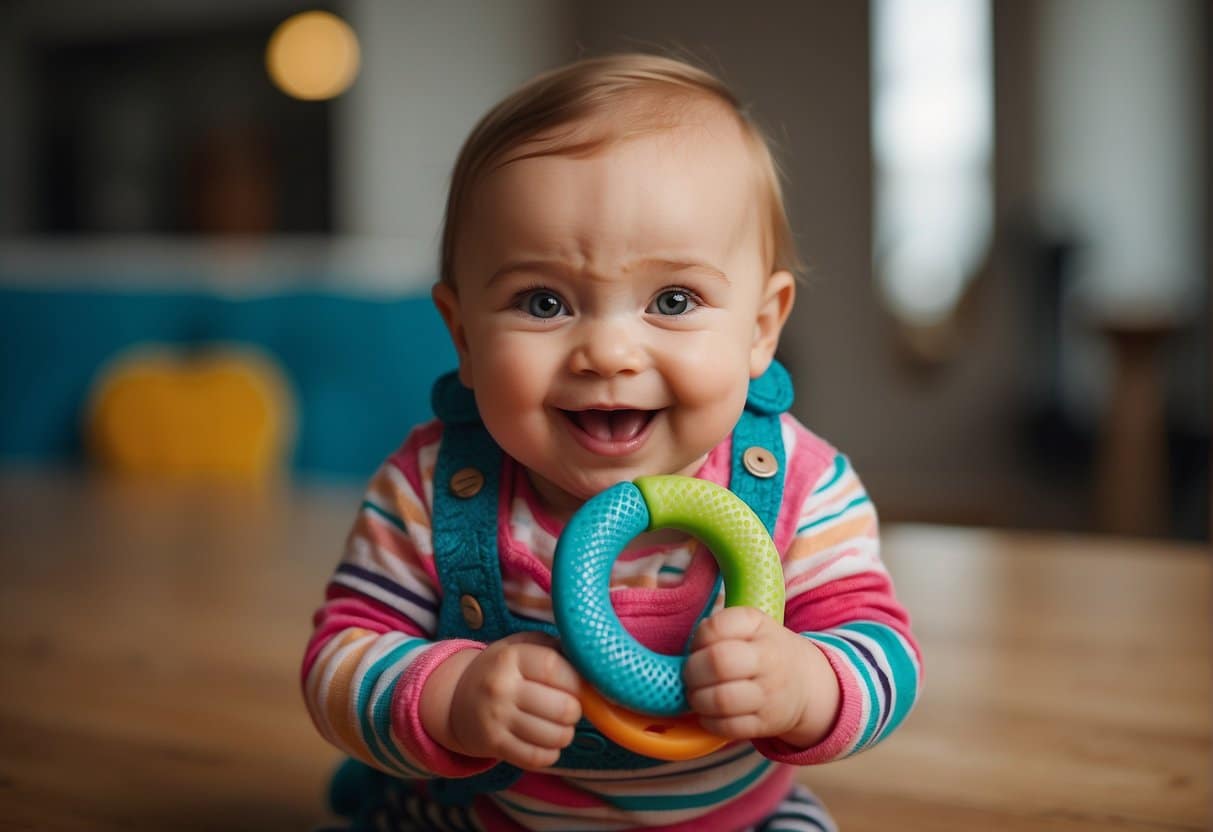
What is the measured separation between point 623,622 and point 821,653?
0.10 meters

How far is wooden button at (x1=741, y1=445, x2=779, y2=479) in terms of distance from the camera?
65 cm

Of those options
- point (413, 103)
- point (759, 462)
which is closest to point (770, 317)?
point (759, 462)

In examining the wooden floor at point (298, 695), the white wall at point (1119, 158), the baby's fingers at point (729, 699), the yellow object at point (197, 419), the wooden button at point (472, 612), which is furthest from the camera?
the white wall at point (1119, 158)

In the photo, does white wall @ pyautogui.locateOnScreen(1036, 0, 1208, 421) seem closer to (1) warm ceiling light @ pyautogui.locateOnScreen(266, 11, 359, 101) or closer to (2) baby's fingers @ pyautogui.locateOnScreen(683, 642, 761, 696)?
(1) warm ceiling light @ pyautogui.locateOnScreen(266, 11, 359, 101)

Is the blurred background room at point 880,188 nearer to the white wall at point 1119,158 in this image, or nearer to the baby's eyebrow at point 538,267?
the white wall at point 1119,158

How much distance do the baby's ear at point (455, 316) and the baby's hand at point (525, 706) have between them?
0.54 ft

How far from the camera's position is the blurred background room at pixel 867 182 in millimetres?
4789

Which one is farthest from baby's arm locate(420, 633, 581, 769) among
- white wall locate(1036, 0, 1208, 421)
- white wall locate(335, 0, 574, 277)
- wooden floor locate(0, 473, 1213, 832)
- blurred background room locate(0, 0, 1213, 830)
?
white wall locate(1036, 0, 1208, 421)

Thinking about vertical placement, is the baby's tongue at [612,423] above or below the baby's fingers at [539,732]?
above

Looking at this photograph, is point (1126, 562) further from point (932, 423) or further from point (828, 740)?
point (932, 423)

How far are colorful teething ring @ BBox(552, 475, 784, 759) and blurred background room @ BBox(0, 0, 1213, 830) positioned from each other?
2.80 m

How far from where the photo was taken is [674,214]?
1.89 ft

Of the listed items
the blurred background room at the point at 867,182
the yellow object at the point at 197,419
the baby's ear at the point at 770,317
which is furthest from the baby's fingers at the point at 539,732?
the blurred background room at the point at 867,182

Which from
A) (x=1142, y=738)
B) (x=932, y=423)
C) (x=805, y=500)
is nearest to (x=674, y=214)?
(x=805, y=500)
